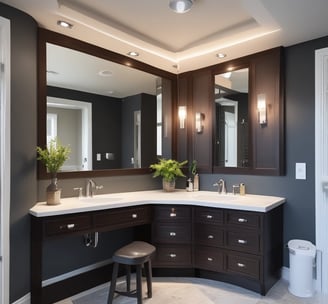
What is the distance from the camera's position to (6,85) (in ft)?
6.50

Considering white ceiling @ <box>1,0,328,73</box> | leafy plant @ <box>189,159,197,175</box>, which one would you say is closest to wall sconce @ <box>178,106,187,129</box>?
leafy plant @ <box>189,159,197,175</box>

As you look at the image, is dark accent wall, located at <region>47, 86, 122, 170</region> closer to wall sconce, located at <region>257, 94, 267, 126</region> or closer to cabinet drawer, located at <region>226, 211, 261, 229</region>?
cabinet drawer, located at <region>226, 211, 261, 229</region>

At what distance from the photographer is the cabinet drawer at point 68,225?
204cm

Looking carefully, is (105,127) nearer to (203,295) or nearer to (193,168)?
(193,168)

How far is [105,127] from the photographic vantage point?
2887mm

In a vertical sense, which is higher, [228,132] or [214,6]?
[214,6]

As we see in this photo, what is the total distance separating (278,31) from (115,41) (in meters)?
1.55

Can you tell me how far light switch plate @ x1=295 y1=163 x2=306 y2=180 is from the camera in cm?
263

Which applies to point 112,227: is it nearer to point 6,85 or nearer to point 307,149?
point 6,85

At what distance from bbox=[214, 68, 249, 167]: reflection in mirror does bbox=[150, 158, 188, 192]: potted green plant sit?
492 millimetres

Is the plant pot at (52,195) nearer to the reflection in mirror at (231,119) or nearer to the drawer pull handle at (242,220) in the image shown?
the drawer pull handle at (242,220)

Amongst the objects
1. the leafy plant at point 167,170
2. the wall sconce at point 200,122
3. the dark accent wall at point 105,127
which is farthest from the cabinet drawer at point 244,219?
the dark accent wall at point 105,127

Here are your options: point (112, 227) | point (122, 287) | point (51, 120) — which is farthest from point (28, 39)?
point (122, 287)

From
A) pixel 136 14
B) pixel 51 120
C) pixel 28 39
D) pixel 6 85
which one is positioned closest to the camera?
pixel 6 85
